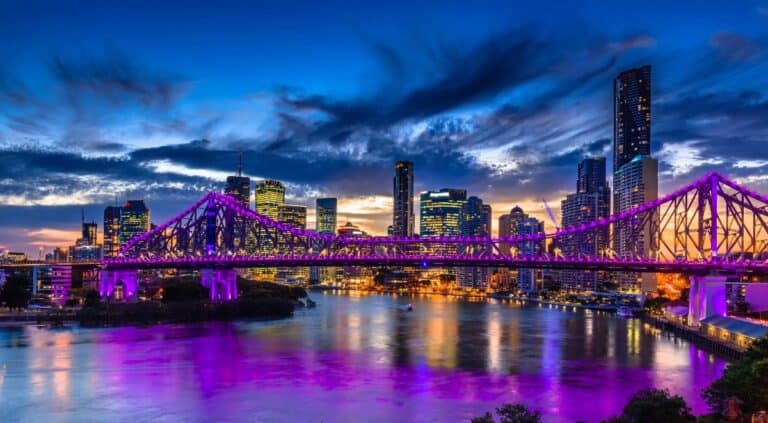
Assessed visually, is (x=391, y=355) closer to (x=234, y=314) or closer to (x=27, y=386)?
(x=27, y=386)

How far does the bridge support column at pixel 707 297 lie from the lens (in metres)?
51.7

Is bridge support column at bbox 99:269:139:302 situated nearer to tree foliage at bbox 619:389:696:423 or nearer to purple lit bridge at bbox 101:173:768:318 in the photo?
purple lit bridge at bbox 101:173:768:318

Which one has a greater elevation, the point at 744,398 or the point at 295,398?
the point at 744,398

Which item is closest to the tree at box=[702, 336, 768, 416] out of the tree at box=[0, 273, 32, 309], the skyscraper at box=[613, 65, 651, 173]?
the tree at box=[0, 273, 32, 309]

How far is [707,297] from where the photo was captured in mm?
52969

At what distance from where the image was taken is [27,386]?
30.9m

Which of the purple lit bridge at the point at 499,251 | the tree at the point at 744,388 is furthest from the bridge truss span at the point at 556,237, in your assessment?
the tree at the point at 744,388

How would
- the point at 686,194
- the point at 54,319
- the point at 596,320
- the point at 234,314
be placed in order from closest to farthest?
the point at 686,194 → the point at 54,319 → the point at 234,314 → the point at 596,320

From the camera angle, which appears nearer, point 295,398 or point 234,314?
point 295,398

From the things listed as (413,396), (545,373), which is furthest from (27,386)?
(545,373)

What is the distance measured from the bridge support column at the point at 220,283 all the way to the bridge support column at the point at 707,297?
4306 centimetres

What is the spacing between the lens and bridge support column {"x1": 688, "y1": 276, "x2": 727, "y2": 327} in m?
51.7

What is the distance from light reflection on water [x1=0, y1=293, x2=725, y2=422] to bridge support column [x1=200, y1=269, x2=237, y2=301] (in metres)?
14.9

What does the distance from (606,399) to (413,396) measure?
7.85 metres
